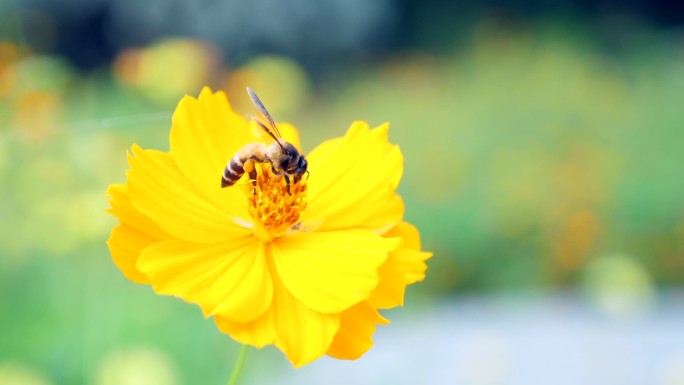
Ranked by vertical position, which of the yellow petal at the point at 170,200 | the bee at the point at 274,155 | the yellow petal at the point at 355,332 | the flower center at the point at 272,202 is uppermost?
the bee at the point at 274,155

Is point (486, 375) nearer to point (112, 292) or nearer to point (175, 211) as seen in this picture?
point (112, 292)

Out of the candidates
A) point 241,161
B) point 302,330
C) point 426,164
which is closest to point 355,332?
point 302,330

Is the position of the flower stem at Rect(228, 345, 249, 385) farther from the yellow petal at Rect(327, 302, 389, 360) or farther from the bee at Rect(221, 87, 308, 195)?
the bee at Rect(221, 87, 308, 195)

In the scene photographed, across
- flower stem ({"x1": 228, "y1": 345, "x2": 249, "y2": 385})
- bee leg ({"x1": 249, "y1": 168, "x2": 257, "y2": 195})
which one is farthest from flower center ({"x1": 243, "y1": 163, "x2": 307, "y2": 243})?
flower stem ({"x1": 228, "y1": 345, "x2": 249, "y2": 385})

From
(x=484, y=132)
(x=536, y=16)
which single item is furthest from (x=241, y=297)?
(x=536, y=16)

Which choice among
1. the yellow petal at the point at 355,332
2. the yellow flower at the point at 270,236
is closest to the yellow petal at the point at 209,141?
the yellow flower at the point at 270,236

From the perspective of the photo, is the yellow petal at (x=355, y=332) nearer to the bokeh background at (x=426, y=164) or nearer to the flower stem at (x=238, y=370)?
the flower stem at (x=238, y=370)
